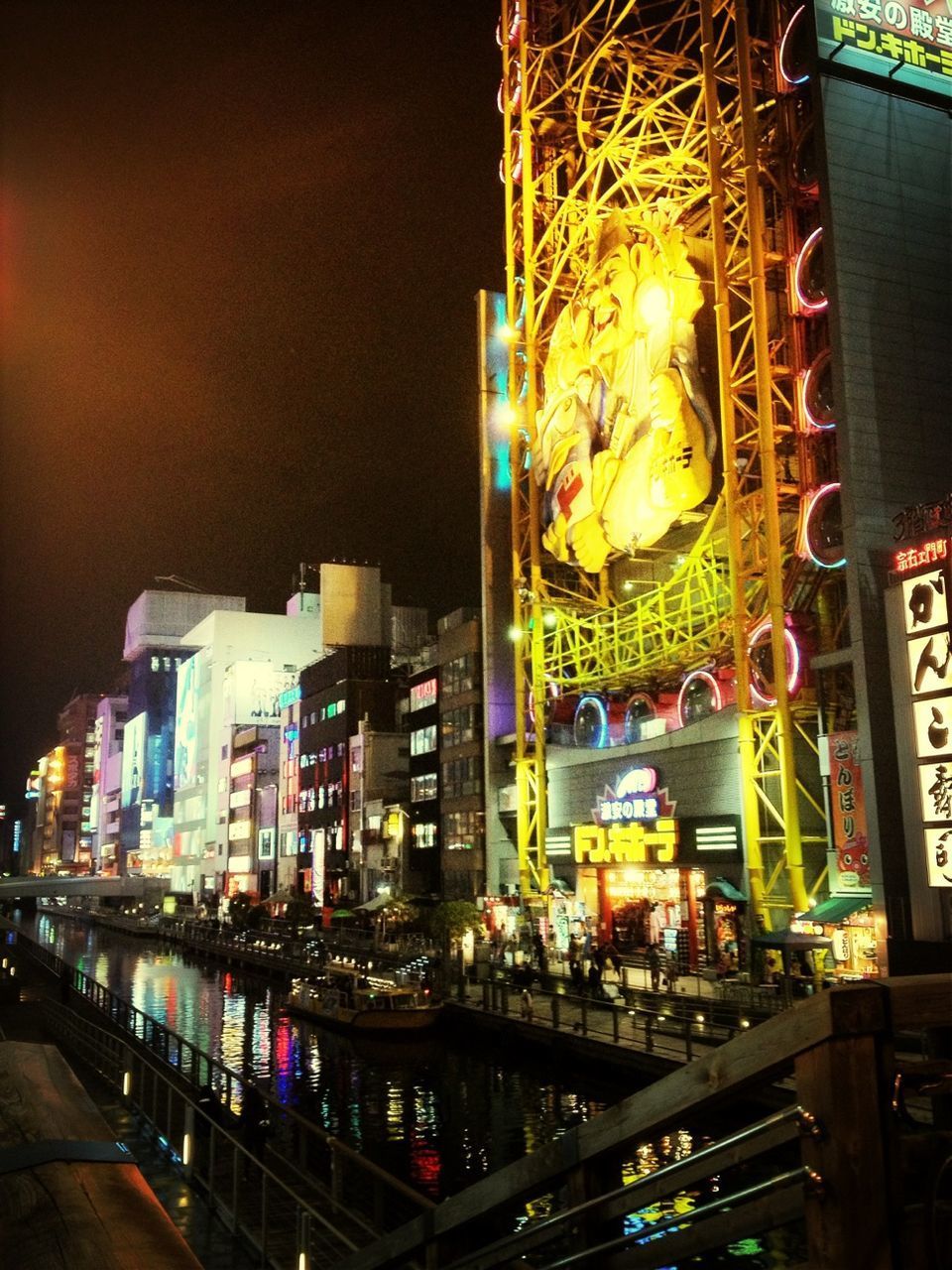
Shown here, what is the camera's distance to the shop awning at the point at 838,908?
38844 mm

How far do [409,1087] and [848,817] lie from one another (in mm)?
17221

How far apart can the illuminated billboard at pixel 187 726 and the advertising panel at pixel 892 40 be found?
128743 mm

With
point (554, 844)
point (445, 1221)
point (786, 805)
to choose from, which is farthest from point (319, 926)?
point (445, 1221)

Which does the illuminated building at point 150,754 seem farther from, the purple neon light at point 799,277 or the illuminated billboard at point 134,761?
the purple neon light at point 799,277

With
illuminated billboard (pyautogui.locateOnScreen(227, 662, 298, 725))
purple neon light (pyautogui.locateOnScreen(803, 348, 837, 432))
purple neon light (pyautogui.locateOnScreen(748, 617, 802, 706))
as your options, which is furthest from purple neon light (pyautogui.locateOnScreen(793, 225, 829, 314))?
illuminated billboard (pyautogui.locateOnScreen(227, 662, 298, 725))

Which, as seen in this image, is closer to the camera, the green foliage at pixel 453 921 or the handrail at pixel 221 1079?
the handrail at pixel 221 1079

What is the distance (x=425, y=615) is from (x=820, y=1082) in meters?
135

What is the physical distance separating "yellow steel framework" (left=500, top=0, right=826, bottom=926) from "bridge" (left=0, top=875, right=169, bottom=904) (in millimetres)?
80579

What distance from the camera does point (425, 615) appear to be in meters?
138

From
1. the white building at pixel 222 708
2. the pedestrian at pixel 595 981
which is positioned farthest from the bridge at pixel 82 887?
the pedestrian at pixel 595 981

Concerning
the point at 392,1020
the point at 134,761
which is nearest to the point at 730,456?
the point at 392,1020

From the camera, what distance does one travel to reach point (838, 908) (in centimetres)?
3931

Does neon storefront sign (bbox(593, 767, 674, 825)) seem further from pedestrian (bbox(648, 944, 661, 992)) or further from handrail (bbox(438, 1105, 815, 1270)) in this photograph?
handrail (bbox(438, 1105, 815, 1270))

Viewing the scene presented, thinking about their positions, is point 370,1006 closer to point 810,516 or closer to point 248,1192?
point 810,516
